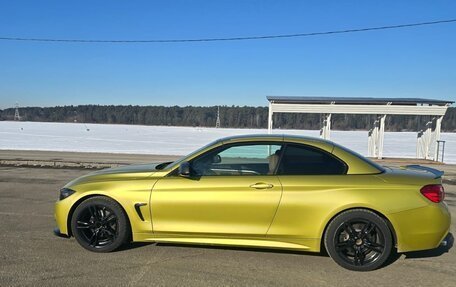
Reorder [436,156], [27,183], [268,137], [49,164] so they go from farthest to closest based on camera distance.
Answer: [436,156], [49,164], [27,183], [268,137]

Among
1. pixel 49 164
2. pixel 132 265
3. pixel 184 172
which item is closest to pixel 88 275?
pixel 132 265

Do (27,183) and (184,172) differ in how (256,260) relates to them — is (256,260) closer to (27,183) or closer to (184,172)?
(184,172)

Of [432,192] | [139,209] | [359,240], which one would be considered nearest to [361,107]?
[432,192]

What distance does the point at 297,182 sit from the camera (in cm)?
448

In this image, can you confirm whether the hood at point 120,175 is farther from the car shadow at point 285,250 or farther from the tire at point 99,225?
the car shadow at point 285,250

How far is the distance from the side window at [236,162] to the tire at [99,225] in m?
1.12

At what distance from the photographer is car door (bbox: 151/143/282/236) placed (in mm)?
4480

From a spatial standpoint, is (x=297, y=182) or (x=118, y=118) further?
(x=118, y=118)

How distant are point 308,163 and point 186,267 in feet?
5.95

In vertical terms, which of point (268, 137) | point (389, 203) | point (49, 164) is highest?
point (268, 137)

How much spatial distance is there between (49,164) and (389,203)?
13.5 m

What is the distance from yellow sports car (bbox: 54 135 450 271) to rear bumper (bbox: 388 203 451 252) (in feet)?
0.04

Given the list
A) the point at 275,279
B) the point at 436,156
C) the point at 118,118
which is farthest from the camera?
the point at 118,118

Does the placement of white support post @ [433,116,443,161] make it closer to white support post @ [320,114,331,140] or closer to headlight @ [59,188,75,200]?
white support post @ [320,114,331,140]
